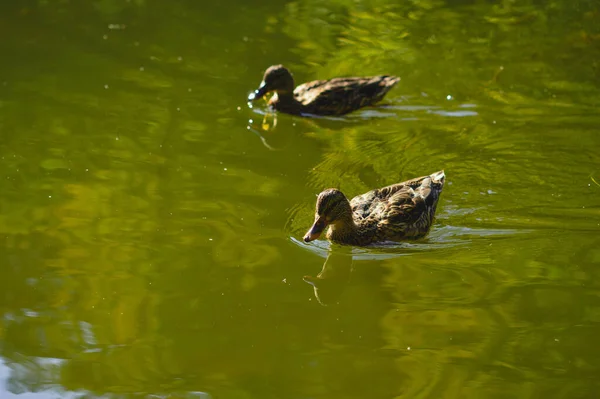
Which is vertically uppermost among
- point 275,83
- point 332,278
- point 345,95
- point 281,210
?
point 275,83

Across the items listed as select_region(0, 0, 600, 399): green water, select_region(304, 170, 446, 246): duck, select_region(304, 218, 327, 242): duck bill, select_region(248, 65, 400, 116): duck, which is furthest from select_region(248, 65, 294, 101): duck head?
select_region(304, 218, 327, 242): duck bill

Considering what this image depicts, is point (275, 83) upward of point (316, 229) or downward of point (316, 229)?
upward

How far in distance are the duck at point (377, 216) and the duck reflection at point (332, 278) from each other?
0.76ft

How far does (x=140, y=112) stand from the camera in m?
10.6

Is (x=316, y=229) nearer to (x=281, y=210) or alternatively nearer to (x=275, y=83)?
(x=281, y=210)

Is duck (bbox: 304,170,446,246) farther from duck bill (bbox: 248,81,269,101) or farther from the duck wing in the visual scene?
duck bill (bbox: 248,81,269,101)

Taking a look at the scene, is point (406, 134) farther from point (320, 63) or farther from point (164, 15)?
point (164, 15)

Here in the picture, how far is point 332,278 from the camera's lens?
24.2ft

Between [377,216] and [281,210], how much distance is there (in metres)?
0.85

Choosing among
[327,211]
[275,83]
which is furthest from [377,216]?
[275,83]

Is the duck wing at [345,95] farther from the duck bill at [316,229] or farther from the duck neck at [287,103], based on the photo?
the duck bill at [316,229]

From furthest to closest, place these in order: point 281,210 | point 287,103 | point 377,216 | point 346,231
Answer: point 287,103, point 281,210, point 377,216, point 346,231

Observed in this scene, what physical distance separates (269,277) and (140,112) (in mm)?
4036

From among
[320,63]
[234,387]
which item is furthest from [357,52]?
[234,387]
